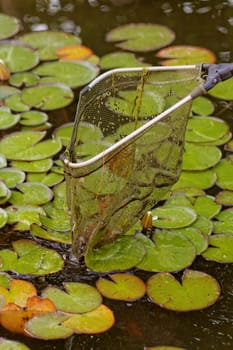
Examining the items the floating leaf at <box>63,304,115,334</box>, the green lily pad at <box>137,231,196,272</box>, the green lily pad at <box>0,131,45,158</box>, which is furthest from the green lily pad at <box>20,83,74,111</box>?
the floating leaf at <box>63,304,115,334</box>

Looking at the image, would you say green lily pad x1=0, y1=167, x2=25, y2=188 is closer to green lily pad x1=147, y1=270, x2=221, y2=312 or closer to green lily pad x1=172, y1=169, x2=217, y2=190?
green lily pad x1=172, y1=169, x2=217, y2=190

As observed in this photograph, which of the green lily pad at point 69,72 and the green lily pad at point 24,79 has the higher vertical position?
the green lily pad at point 69,72

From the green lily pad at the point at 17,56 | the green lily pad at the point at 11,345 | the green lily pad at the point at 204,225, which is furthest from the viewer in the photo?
the green lily pad at the point at 17,56

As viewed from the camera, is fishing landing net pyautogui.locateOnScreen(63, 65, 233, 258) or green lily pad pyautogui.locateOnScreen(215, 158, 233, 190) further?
green lily pad pyautogui.locateOnScreen(215, 158, 233, 190)

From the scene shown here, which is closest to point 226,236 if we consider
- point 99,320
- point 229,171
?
point 229,171

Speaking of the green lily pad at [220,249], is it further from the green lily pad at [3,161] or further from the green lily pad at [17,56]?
the green lily pad at [17,56]

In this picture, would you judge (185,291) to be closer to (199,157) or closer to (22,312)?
(22,312)

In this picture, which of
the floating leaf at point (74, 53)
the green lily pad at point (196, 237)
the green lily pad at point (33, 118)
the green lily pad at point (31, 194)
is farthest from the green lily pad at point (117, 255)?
the floating leaf at point (74, 53)
